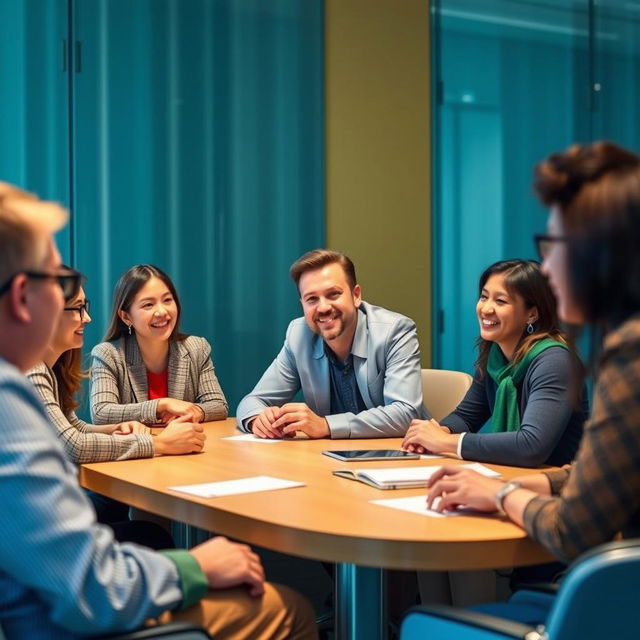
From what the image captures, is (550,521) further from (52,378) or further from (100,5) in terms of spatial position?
(100,5)

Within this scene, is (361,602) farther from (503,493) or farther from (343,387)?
(343,387)

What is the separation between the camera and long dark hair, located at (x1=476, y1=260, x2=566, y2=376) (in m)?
2.93

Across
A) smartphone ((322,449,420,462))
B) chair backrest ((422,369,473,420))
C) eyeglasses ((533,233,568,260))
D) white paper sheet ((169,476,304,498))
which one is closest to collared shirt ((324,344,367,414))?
chair backrest ((422,369,473,420))

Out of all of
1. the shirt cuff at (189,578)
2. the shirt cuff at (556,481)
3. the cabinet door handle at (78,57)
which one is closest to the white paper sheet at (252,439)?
the shirt cuff at (556,481)

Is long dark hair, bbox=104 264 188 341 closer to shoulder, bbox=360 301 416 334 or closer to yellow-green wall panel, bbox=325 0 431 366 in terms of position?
shoulder, bbox=360 301 416 334

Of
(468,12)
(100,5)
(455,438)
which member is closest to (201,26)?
(100,5)

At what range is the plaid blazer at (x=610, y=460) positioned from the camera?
1.52 m

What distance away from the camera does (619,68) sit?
6133 mm

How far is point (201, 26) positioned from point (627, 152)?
385 cm

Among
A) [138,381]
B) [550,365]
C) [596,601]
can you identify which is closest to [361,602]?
[596,601]

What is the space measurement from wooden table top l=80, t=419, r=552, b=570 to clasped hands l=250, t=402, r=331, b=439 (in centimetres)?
29

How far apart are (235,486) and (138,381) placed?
58.0 inches

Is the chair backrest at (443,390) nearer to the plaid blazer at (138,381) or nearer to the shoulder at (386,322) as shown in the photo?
the shoulder at (386,322)

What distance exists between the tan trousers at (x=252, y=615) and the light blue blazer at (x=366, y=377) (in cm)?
137
